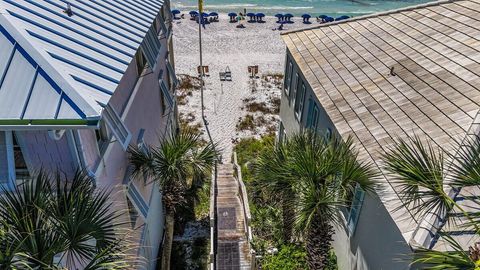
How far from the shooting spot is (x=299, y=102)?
18.4 metres

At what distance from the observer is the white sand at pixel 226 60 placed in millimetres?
29094

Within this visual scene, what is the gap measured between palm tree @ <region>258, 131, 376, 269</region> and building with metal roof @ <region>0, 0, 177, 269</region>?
4.37m

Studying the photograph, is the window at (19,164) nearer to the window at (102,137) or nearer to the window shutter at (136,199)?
the window at (102,137)

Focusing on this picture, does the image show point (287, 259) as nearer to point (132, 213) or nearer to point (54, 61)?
point (132, 213)

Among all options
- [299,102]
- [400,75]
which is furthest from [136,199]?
[299,102]

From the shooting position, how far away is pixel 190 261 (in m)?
15.5

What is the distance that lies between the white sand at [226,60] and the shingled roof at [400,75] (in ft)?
28.6

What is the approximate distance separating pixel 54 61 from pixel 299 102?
1292cm

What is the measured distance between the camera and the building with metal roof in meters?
6.46

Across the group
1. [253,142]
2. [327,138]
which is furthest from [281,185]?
[253,142]

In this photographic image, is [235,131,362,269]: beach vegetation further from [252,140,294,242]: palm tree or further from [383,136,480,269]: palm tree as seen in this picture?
[383,136,480,269]: palm tree

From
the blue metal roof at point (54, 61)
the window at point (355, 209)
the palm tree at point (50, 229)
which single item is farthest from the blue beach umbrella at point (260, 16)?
the palm tree at point (50, 229)

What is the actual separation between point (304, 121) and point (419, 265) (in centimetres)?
977

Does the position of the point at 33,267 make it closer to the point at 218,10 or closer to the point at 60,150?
the point at 60,150
